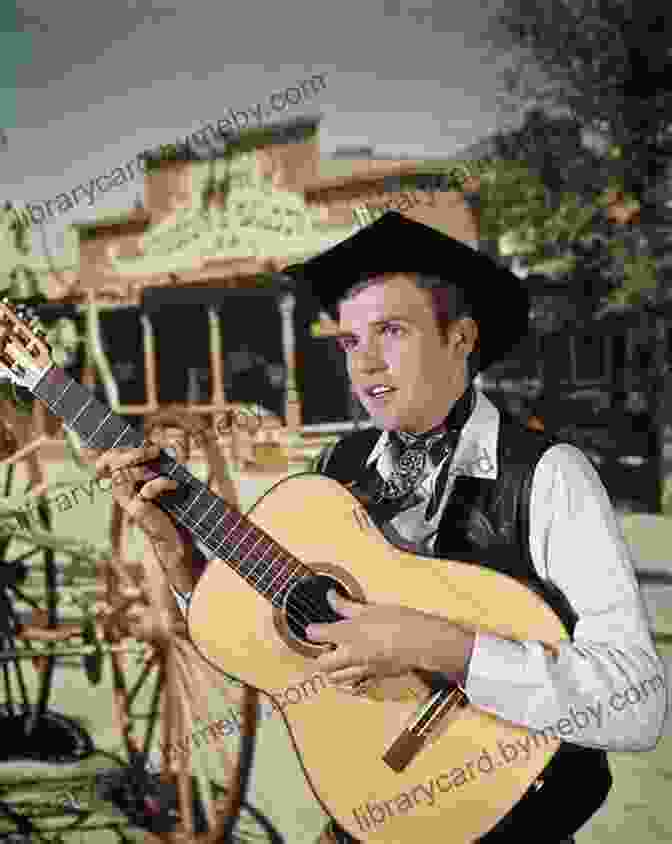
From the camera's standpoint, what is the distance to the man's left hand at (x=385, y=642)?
1219mm

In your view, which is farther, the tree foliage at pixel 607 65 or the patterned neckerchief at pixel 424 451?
the tree foliage at pixel 607 65

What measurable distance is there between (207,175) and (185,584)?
1.15m

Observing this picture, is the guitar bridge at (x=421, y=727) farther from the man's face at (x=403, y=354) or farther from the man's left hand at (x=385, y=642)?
the man's face at (x=403, y=354)

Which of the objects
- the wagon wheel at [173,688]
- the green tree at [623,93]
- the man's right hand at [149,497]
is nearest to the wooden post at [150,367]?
the wagon wheel at [173,688]

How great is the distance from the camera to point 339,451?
4.92 ft

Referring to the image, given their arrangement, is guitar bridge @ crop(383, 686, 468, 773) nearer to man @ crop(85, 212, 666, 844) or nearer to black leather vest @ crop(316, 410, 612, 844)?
man @ crop(85, 212, 666, 844)

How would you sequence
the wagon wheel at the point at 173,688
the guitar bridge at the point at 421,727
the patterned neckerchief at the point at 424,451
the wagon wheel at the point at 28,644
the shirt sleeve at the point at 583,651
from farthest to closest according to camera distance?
the wagon wheel at the point at 28,644 < the wagon wheel at the point at 173,688 < the patterned neckerchief at the point at 424,451 < the guitar bridge at the point at 421,727 < the shirt sleeve at the point at 583,651

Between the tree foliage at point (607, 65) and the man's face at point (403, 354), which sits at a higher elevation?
the tree foliage at point (607, 65)

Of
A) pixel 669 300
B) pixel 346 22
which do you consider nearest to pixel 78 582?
pixel 346 22

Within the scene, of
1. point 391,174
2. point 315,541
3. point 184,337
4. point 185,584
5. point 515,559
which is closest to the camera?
point 515,559

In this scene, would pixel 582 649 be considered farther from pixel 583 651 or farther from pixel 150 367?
pixel 150 367

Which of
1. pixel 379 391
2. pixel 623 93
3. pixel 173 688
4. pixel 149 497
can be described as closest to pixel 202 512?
pixel 149 497

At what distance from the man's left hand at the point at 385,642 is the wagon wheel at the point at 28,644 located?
0.96 meters

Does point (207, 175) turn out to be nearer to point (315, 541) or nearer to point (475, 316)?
point (475, 316)
